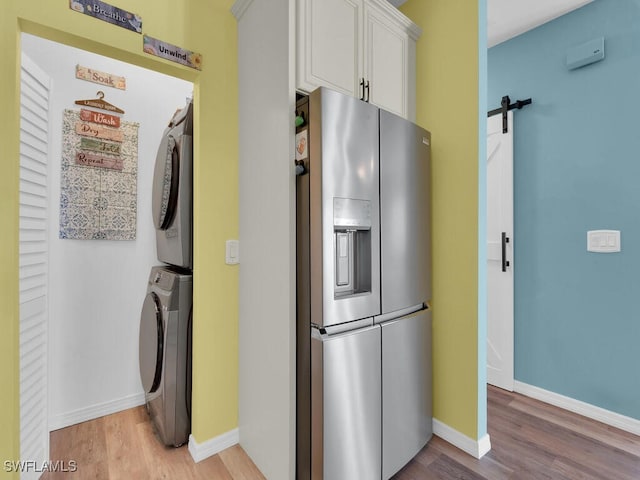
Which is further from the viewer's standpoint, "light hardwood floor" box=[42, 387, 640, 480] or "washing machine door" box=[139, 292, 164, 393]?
"washing machine door" box=[139, 292, 164, 393]

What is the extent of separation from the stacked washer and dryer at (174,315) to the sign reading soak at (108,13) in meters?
0.46

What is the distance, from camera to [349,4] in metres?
1.60

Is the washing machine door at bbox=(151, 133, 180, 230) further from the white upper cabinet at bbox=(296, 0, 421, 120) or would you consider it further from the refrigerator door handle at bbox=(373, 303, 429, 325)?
the refrigerator door handle at bbox=(373, 303, 429, 325)

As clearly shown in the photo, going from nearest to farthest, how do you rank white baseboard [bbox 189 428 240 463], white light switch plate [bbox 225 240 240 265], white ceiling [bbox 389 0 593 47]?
1. white baseboard [bbox 189 428 240 463]
2. white light switch plate [bbox 225 240 240 265]
3. white ceiling [bbox 389 0 593 47]

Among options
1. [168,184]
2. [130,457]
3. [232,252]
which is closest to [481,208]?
[232,252]

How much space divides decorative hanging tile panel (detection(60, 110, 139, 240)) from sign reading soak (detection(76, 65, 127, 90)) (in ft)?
0.82

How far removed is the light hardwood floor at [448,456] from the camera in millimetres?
1578

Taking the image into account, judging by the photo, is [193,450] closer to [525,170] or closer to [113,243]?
[113,243]

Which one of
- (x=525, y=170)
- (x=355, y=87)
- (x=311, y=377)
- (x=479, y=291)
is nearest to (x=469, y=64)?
(x=355, y=87)

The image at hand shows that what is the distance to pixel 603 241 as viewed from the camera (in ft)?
6.80

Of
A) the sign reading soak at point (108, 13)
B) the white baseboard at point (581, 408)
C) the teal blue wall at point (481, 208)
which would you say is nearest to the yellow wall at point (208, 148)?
the sign reading soak at point (108, 13)

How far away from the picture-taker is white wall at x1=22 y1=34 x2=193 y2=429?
1.96m

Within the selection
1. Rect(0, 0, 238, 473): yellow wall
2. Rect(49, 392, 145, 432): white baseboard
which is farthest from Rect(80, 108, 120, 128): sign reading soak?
Rect(49, 392, 145, 432): white baseboard

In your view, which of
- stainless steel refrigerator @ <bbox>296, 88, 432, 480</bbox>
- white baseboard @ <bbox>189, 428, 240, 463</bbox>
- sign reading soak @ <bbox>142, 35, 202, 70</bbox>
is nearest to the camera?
stainless steel refrigerator @ <bbox>296, 88, 432, 480</bbox>
